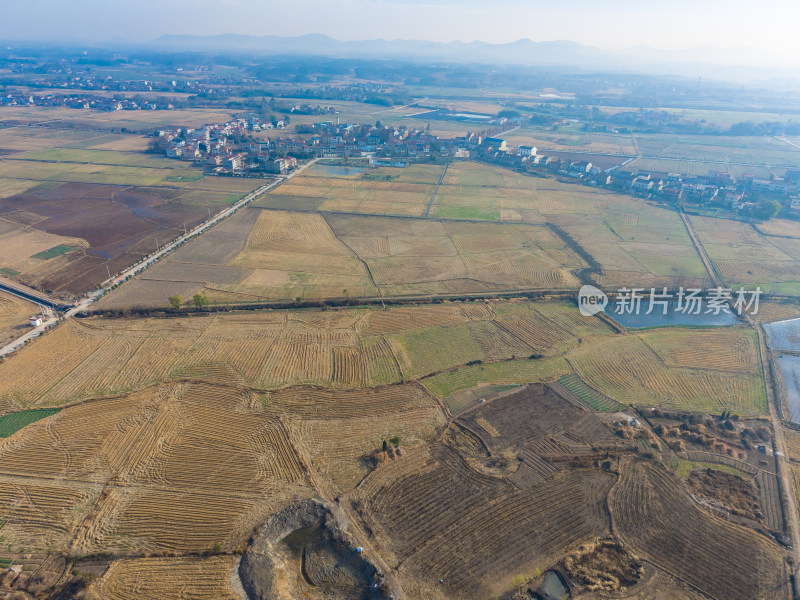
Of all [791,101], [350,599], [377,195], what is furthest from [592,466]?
[791,101]

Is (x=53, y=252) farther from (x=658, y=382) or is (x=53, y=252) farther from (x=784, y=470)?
(x=784, y=470)

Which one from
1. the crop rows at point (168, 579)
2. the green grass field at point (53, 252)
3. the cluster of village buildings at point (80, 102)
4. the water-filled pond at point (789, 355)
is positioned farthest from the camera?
the cluster of village buildings at point (80, 102)

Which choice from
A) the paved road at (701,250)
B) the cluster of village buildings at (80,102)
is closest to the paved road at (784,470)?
the paved road at (701,250)

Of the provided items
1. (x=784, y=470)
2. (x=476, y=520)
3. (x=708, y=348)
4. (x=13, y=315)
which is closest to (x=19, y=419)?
(x=13, y=315)

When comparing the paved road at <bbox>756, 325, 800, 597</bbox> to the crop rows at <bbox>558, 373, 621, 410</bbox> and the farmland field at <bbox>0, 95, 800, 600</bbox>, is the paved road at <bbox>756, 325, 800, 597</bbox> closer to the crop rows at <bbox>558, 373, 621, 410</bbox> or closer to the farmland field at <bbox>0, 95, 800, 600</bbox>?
the farmland field at <bbox>0, 95, 800, 600</bbox>

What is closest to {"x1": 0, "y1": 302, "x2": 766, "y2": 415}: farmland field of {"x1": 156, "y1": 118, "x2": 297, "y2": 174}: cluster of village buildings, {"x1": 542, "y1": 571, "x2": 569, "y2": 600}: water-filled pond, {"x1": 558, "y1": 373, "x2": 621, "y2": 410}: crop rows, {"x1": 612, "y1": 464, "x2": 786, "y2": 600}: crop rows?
{"x1": 558, "y1": 373, "x2": 621, "y2": 410}: crop rows

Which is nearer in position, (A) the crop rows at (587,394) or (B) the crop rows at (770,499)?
(B) the crop rows at (770,499)

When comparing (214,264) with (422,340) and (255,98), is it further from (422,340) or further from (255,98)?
(255,98)

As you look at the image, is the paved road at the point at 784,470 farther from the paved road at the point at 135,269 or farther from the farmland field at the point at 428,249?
the paved road at the point at 135,269

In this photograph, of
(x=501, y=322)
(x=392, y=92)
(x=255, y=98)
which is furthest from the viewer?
(x=392, y=92)
